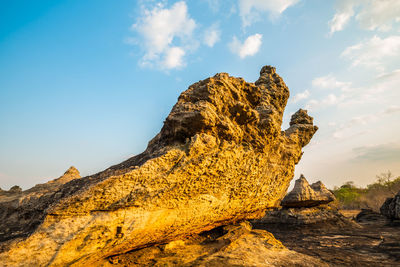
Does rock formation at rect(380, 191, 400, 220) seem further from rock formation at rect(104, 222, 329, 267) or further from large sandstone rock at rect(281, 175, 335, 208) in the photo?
rock formation at rect(104, 222, 329, 267)

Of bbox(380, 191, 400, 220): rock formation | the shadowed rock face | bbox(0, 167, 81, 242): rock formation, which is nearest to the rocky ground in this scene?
bbox(380, 191, 400, 220): rock formation

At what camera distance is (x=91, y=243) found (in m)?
3.38

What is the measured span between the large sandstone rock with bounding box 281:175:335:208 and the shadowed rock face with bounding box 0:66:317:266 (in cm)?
812

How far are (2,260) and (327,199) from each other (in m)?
17.5

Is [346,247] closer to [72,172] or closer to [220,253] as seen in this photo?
[220,253]

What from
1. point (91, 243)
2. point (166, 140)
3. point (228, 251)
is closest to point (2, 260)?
point (91, 243)

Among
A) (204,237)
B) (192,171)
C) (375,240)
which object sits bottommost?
(375,240)

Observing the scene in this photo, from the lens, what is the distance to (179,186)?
432 cm

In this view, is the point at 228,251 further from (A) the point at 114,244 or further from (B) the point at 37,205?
(B) the point at 37,205

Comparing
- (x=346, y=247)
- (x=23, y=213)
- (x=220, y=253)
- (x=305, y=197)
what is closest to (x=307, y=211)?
(x=305, y=197)

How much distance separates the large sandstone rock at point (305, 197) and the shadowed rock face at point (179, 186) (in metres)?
8.12

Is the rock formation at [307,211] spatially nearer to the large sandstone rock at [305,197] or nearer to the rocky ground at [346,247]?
the large sandstone rock at [305,197]

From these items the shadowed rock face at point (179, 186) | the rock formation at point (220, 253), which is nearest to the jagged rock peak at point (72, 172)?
the shadowed rock face at point (179, 186)

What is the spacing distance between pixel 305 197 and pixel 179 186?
13.2 m
